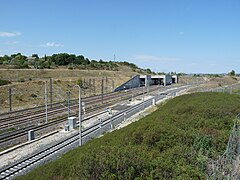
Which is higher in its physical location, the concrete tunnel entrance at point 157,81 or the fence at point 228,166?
the concrete tunnel entrance at point 157,81

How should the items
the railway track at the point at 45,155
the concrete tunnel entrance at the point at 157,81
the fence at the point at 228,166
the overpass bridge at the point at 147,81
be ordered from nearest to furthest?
the fence at the point at 228,166 < the railway track at the point at 45,155 < the overpass bridge at the point at 147,81 < the concrete tunnel entrance at the point at 157,81

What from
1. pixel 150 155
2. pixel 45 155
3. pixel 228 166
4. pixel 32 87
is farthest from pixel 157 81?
pixel 228 166

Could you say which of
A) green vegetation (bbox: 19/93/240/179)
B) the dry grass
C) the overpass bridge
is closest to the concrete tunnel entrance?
the overpass bridge

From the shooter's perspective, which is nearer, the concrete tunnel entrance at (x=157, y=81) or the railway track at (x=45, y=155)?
the railway track at (x=45, y=155)

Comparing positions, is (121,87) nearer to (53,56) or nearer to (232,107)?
(53,56)

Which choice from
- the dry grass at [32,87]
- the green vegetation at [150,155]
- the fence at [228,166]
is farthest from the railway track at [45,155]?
the dry grass at [32,87]

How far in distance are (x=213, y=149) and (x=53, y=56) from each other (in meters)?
108

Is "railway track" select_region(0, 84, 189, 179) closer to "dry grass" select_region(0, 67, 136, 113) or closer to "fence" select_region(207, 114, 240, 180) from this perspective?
"fence" select_region(207, 114, 240, 180)

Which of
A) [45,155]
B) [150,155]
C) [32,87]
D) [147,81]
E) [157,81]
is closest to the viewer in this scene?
[150,155]

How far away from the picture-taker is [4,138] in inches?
919

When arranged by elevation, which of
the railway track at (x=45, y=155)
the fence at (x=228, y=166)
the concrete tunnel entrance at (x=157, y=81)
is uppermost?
the concrete tunnel entrance at (x=157, y=81)

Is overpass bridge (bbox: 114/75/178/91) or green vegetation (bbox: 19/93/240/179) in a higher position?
overpass bridge (bbox: 114/75/178/91)

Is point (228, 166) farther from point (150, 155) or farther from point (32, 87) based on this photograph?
point (32, 87)

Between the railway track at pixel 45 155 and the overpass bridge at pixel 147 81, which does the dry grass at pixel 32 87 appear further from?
the railway track at pixel 45 155
